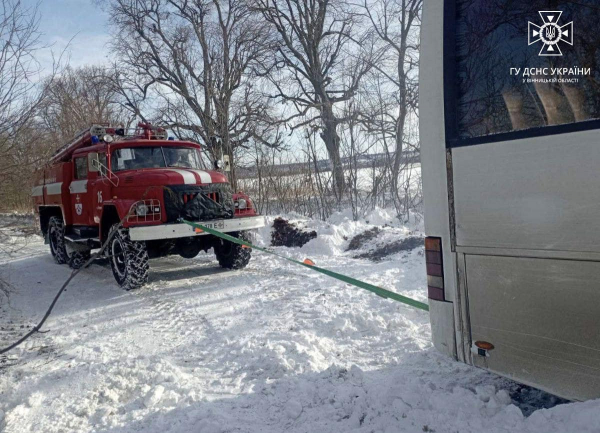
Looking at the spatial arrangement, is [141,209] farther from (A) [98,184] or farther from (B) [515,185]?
(B) [515,185]

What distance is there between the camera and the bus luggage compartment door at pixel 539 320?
221cm

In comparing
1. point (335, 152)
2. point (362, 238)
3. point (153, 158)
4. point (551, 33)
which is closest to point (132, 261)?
point (153, 158)

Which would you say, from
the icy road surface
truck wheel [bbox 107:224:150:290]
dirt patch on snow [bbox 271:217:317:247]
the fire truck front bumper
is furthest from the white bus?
dirt patch on snow [bbox 271:217:317:247]

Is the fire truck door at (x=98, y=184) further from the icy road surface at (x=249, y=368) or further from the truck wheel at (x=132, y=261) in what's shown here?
the icy road surface at (x=249, y=368)

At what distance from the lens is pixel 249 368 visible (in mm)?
4117

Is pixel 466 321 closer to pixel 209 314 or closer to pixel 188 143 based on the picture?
pixel 209 314

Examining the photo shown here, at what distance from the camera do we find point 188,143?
8.73 meters

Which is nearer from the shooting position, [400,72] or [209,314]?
[209,314]

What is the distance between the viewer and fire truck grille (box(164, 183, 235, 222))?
7.18 meters

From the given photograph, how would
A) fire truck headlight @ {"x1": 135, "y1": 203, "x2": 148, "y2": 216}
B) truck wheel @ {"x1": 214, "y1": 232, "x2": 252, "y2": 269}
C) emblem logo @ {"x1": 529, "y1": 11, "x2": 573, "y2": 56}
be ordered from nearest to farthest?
emblem logo @ {"x1": 529, "y1": 11, "x2": 573, "y2": 56} < fire truck headlight @ {"x1": 135, "y1": 203, "x2": 148, "y2": 216} < truck wheel @ {"x1": 214, "y1": 232, "x2": 252, "y2": 269}

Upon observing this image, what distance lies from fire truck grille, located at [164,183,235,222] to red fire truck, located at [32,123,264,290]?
0.05 feet

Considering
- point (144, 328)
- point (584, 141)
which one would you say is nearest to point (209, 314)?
point (144, 328)

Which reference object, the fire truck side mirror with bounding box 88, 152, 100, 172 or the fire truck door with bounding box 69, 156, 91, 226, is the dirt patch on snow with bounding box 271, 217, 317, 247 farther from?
the fire truck side mirror with bounding box 88, 152, 100, 172

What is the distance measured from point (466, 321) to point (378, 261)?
5.97m
